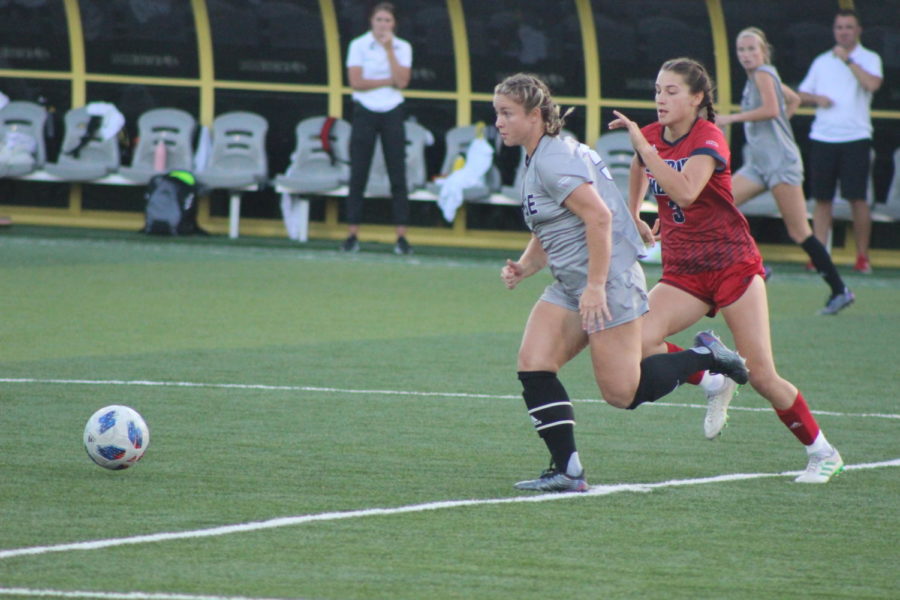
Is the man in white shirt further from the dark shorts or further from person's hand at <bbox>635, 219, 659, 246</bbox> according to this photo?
person's hand at <bbox>635, 219, 659, 246</bbox>

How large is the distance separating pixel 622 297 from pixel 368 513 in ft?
4.44

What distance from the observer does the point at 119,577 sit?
4738 mm

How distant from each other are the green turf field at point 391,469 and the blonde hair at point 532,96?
4.79 ft

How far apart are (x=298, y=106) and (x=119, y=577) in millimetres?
16599

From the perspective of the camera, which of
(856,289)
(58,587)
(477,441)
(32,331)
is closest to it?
(58,587)

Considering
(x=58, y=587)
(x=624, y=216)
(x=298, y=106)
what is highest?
(x=298, y=106)

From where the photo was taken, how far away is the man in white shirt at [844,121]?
16.7 meters

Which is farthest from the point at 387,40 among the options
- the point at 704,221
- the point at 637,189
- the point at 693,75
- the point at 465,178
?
the point at 693,75

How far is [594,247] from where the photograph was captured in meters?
6.14

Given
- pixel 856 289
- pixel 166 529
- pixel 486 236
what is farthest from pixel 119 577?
pixel 486 236

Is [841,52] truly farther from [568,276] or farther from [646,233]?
[568,276]

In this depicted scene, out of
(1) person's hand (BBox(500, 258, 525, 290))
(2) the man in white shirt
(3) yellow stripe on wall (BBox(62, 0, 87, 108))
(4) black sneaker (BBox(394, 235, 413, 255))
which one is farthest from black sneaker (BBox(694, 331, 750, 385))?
(3) yellow stripe on wall (BBox(62, 0, 87, 108))

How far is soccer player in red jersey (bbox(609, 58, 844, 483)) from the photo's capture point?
665cm

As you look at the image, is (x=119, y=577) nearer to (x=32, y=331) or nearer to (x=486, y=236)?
(x=32, y=331)
